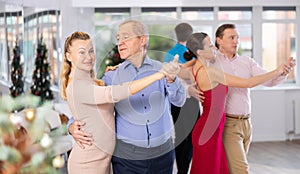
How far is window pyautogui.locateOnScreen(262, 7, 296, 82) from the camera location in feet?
30.5

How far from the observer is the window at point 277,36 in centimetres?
929

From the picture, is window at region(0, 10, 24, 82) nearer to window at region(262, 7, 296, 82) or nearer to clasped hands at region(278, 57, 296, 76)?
clasped hands at region(278, 57, 296, 76)

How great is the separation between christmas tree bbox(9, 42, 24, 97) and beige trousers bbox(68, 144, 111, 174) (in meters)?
3.81

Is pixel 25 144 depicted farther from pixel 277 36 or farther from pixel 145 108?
pixel 277 36

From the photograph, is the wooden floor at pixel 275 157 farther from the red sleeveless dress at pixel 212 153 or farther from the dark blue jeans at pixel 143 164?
the dark blue jeans at pixel 143 164

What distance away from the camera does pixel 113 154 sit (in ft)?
8.86

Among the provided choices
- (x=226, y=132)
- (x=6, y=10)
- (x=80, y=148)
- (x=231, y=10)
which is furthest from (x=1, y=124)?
(x=231, y=10)

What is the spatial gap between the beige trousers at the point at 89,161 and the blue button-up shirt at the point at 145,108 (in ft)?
0.43

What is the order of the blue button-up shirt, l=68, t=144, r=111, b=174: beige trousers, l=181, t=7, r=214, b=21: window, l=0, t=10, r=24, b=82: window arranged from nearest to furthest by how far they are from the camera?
the blue button-up shirt, l=68, t=144, r=111, b=174: beige trousers, l=0, t=10, r=24, b=82: window, l=181, t=7, r=214, b=21: window

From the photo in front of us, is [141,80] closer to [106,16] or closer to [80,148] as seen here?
[80,148]

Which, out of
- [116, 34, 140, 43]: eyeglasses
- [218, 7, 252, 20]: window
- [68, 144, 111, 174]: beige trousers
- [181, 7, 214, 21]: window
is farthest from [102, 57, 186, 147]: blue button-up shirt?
[218, 7, 252, 20]: window

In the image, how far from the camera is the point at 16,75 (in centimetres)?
671

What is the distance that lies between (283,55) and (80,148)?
7.28 meters

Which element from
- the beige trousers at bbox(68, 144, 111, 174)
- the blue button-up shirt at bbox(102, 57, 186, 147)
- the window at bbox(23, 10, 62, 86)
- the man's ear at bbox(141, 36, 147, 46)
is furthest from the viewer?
the window at bbox(23, 10, 62, 86)
